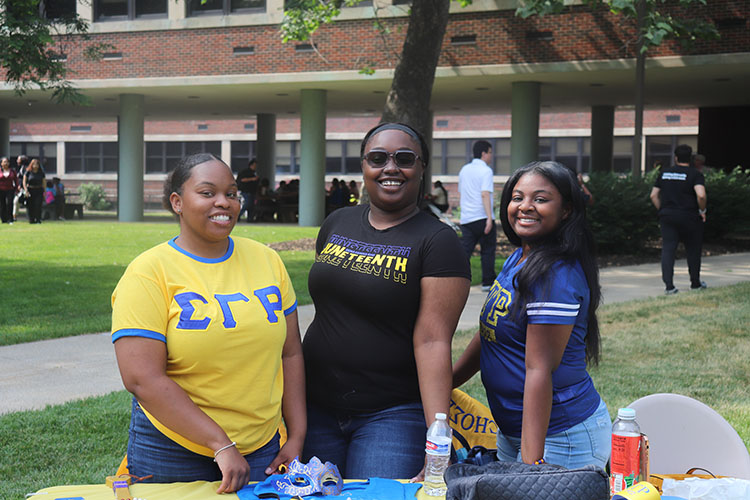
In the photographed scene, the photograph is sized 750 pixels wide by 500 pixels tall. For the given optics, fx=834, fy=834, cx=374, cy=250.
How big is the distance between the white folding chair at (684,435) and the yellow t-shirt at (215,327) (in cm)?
139

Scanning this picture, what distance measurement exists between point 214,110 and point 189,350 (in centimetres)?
2921

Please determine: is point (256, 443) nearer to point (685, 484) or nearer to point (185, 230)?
point (185, 230)

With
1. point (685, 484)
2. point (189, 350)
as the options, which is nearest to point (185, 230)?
point (189, 350)

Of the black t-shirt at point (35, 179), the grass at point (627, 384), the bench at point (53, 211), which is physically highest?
the black t-shirt at point (35, 179)

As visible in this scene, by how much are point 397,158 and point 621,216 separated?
532 inches

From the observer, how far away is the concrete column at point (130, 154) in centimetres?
2562

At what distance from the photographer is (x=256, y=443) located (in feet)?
10.0

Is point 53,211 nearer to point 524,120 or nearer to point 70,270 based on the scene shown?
point 524,120

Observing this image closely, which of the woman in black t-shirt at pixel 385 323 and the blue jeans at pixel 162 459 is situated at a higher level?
the woman in black t-shirt at pixel 385 323

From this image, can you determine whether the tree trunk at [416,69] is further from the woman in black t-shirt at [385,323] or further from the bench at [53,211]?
the bench at [53,211]

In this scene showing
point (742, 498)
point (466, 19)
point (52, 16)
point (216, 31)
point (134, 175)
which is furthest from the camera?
point (134, 175)

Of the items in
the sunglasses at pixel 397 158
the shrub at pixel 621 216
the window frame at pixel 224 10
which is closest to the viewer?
the sunglasses at pixel 397 158

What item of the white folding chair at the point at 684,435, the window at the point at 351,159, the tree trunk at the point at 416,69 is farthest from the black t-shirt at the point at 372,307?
the window at the point at 351,159

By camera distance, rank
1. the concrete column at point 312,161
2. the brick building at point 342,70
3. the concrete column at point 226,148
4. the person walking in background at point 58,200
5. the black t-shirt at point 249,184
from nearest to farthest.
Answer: the brick building at point 342,70 < the concrete column at point 312,161 < the person walking in background at point 58,200 < the black t-shirt at point 249,184 < the concrete column at point 226,148
